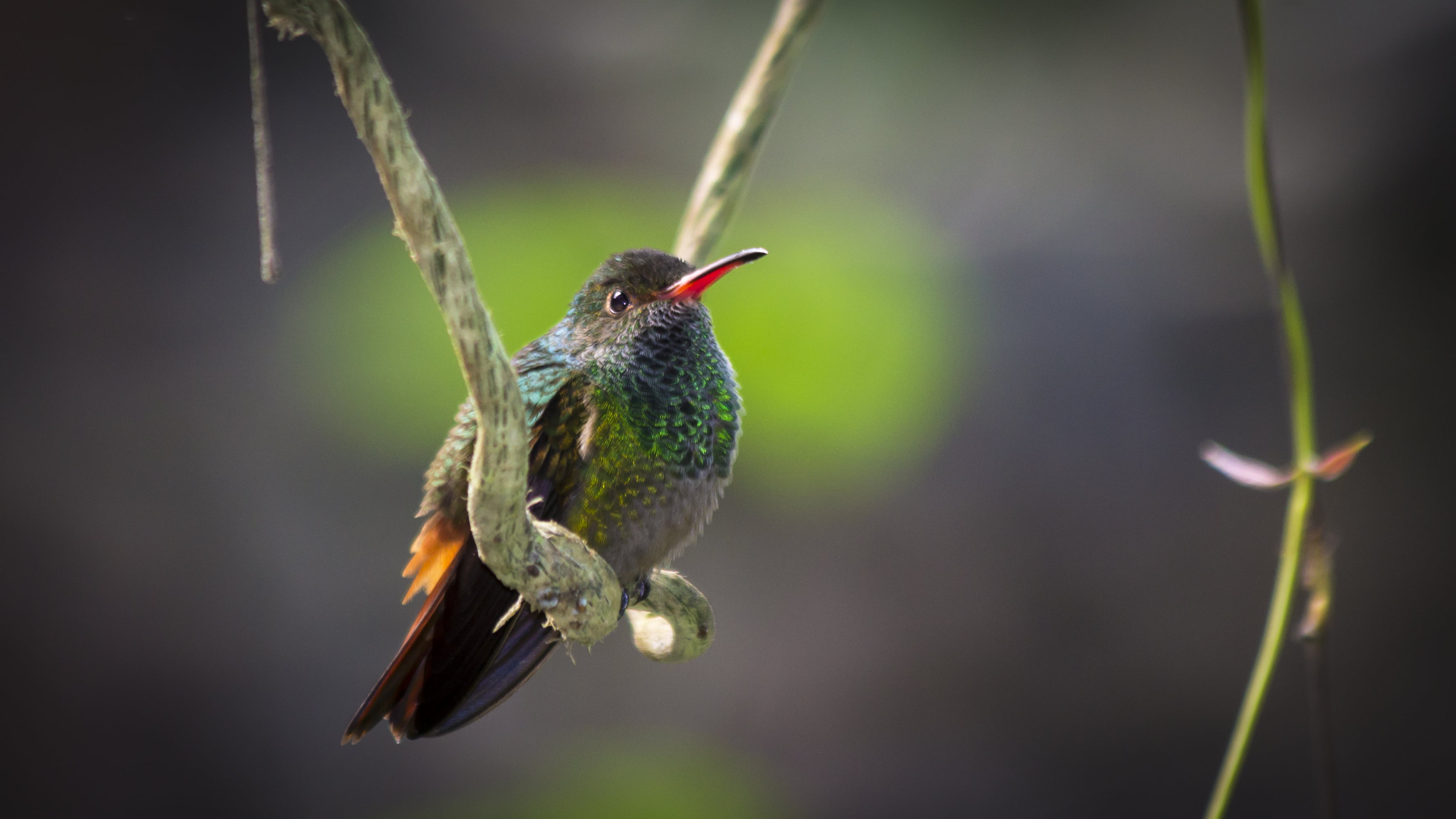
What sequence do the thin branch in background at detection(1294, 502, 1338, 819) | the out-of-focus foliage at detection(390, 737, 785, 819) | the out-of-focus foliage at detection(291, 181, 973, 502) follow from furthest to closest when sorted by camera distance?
the out-of-focus foliage at detection(390, 737, 785, 819) → the out-of-focus foliage at detection(291, 181, 973, 502) → the thin branch in background at detection(1294, 502, 1338, 819)

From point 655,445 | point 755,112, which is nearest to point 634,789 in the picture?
point 655,445

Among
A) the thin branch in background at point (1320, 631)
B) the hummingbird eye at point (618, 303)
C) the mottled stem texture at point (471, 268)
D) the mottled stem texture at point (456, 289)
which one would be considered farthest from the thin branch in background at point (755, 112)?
the thin branch in background at point (1320, 631)

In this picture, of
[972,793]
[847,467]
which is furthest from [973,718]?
[847,467]

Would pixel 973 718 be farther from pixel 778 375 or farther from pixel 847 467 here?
pixel 778 375

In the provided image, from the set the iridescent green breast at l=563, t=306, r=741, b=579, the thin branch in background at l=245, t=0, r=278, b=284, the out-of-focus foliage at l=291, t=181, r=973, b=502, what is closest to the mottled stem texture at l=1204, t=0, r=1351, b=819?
the iridescent green breast at l=563, t=306, r=741, b=579

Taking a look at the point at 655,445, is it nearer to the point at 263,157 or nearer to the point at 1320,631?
the point at 263,157

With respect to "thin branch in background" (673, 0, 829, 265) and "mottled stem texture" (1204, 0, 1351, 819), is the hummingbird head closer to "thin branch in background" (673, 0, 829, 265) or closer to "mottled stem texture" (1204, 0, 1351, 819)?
"thin branch in background" (673, 0, 829, 265)
